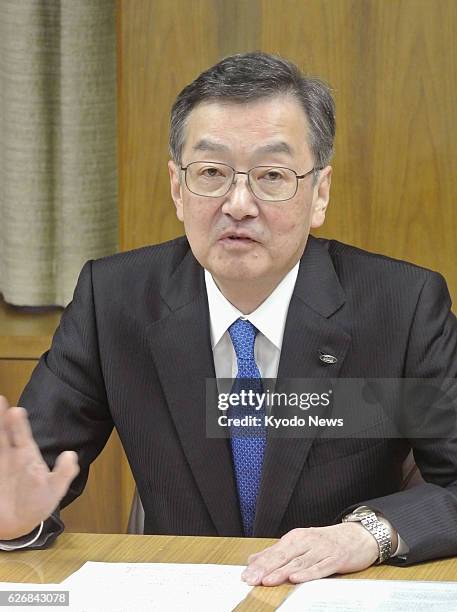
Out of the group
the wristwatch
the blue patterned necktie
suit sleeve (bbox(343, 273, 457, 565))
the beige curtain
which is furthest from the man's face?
the beige curtain

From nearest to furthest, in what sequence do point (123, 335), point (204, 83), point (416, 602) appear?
point (416, 602), point (204, 83), point (123, 335)

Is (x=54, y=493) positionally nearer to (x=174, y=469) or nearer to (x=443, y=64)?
(x=174, y=469)

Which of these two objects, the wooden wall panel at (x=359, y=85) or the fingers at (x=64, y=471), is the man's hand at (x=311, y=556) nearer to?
the fingers at (x=64, y=471)

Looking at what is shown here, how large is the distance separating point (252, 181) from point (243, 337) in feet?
0.93

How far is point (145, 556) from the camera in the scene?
1.65 m

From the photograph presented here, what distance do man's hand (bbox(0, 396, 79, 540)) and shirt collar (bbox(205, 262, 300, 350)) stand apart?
488 millimetres

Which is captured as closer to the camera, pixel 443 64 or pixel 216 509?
pixel 216 509

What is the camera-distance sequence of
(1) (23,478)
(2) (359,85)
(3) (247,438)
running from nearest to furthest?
(1) (23,478) → (3) (247,438) → (2) (359,85)

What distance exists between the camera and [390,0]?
2.40m

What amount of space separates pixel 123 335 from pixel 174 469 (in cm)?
26

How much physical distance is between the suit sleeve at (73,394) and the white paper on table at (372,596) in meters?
0.62

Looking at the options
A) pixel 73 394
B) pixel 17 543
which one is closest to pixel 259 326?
pixel 73 394

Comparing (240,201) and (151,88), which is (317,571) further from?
(151,88)

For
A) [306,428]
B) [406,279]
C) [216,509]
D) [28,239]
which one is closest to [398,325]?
[406,279]
